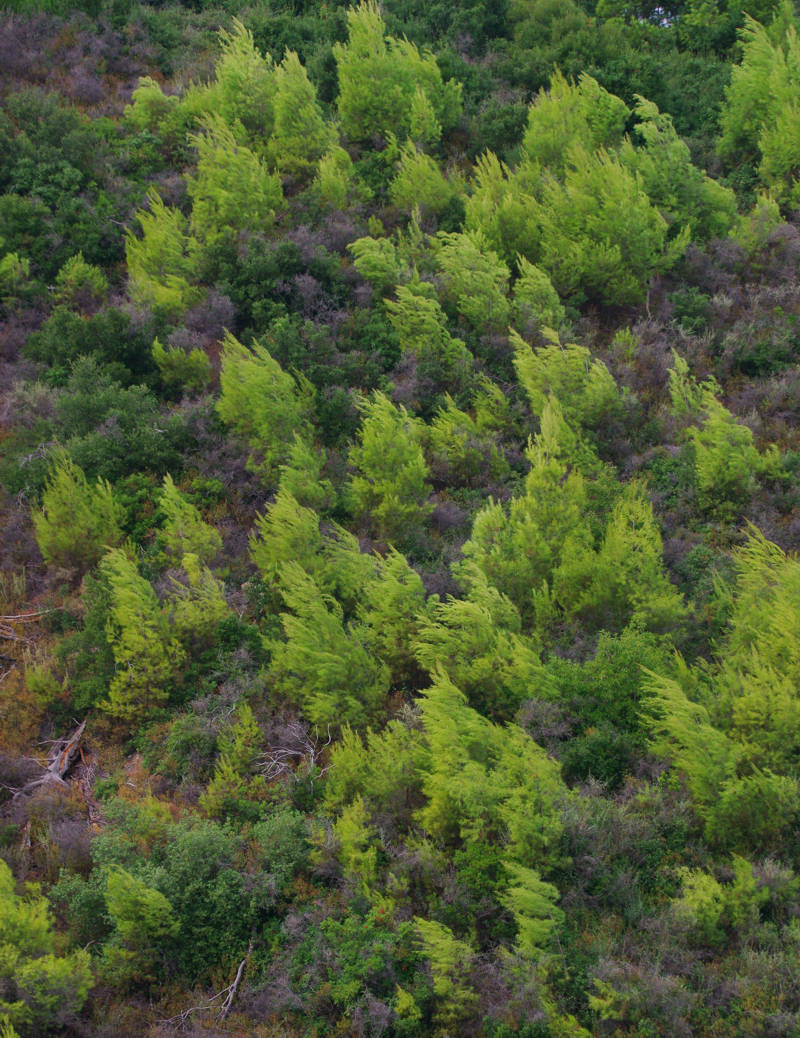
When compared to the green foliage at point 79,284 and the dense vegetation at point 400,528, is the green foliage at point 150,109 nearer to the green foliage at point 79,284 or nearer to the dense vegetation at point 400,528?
the dense vegetation at point 400,528

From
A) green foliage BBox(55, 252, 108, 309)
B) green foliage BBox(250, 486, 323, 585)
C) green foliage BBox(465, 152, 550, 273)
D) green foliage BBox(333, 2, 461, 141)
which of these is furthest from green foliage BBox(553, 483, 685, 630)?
green foliage BBox(333, 2, 461, 141)

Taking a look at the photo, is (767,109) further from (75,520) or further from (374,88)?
(75,520)

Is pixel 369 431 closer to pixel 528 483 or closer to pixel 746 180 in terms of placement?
pixel 528 483

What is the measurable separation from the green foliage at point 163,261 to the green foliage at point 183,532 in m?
5.22

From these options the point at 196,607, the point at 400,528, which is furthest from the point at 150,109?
the point at 196,607

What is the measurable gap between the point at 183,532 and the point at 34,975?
6.02 meters

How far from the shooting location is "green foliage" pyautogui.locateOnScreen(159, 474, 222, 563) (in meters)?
11.5

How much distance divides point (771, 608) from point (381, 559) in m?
5.32

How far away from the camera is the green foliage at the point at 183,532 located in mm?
11539

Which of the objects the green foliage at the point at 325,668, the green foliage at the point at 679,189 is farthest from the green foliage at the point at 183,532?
the green foliage at the point at 679,189

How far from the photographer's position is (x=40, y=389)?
13.8m

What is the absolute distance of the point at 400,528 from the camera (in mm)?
12344

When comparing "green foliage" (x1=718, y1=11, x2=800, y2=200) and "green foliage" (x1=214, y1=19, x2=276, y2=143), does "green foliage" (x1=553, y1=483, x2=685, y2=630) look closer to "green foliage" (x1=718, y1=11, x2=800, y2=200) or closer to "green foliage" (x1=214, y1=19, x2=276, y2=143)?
"green foliage" (x1=718, y1=11, x2=800, y2=200)

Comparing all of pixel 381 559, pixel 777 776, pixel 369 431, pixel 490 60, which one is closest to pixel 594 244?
pixel 369 431
